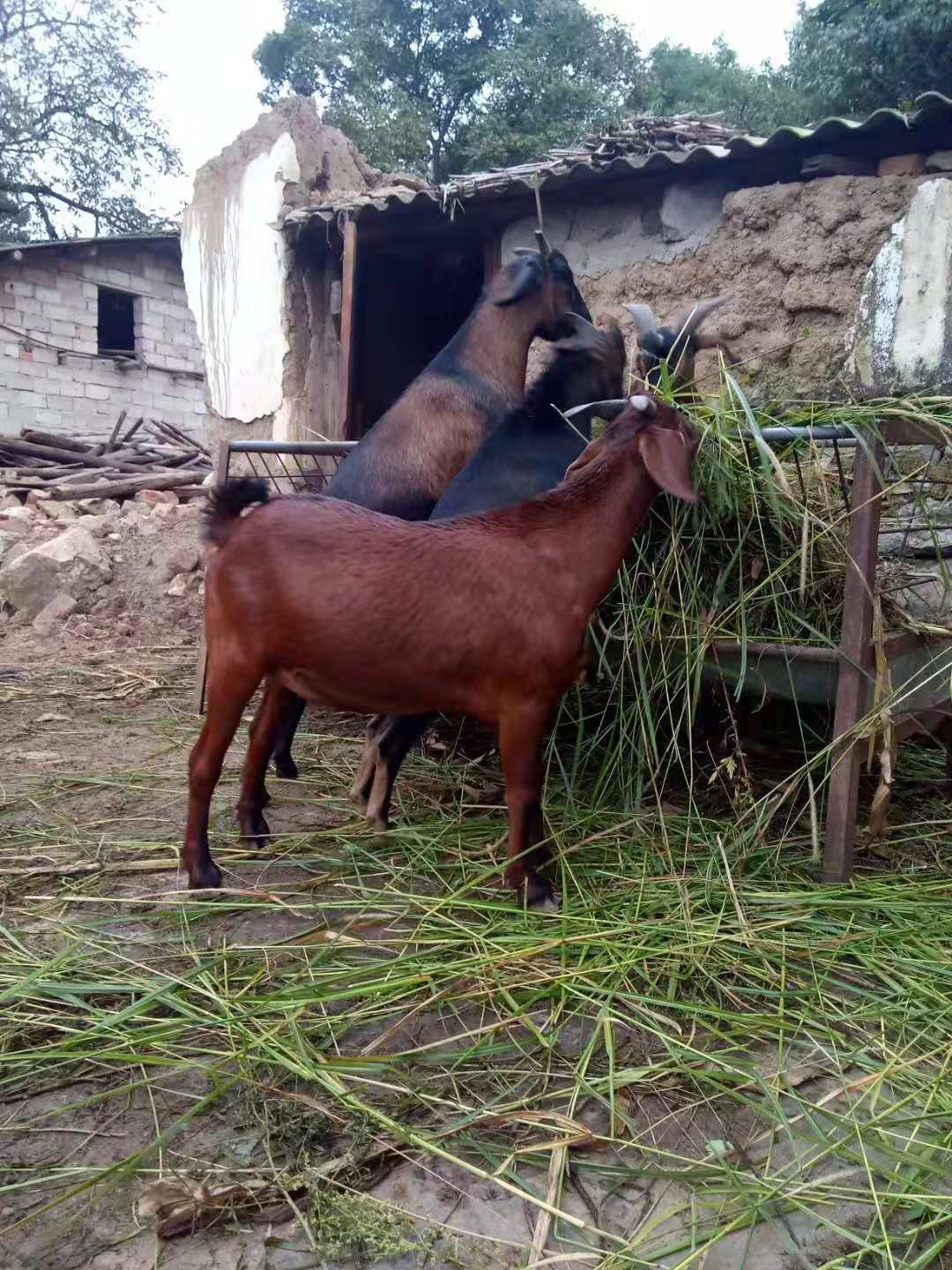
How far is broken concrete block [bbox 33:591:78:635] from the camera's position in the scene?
7688 mm

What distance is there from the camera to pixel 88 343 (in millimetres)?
18578

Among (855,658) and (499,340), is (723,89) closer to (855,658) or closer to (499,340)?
(499,340)

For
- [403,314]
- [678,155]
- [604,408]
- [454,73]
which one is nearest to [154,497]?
[403,314]

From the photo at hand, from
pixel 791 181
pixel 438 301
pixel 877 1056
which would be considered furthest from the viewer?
pixel 438 301

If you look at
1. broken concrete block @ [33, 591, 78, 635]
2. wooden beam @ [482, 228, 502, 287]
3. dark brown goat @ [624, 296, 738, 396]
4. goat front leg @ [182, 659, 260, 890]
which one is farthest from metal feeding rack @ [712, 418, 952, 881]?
broken concrete block @ [33, 591, 78, 635]

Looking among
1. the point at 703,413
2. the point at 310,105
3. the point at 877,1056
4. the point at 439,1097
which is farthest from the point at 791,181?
the point at 439,1097

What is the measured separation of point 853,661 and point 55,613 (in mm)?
6332

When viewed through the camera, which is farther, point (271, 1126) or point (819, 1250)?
point (271, 1126)

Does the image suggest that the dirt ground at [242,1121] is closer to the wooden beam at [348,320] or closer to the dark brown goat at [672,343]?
the dark brown goat at [672,343]

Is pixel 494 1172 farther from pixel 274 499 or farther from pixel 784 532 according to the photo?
pixel 784 532

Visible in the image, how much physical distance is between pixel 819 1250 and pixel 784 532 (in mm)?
2270

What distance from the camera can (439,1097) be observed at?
222 centimetres

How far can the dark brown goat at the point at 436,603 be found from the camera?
3094 mm

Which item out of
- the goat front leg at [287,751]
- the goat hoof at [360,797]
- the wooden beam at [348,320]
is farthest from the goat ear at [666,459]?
the wooden beam at [348,320]
